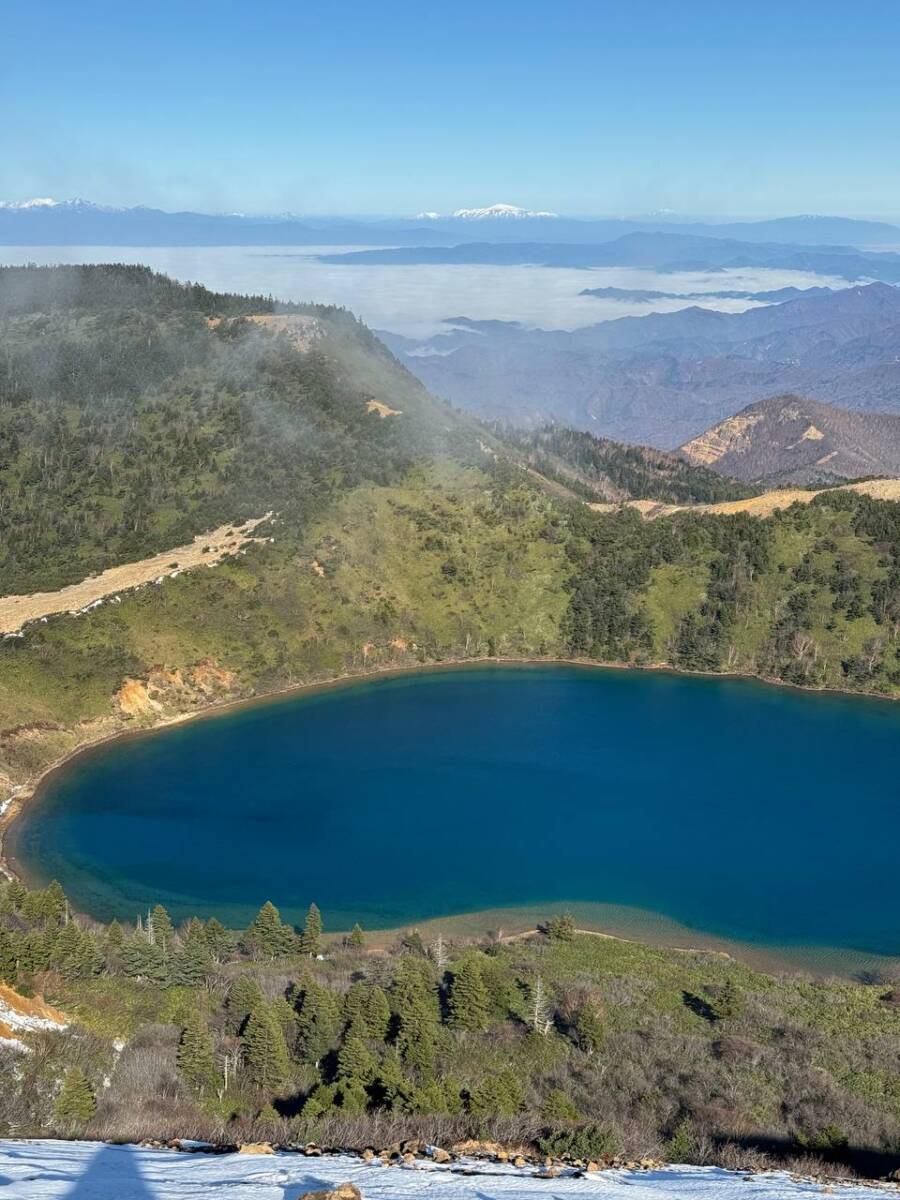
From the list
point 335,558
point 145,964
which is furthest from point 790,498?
point 145,964

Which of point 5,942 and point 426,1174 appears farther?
point 5,942

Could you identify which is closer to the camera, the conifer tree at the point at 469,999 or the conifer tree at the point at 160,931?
the conifer tree at the point at 469,999

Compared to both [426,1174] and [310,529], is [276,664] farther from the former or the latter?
[426,1174]

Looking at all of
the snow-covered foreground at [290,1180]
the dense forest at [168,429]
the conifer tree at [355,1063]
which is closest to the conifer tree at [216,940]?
the conifer tree at [355,1063]

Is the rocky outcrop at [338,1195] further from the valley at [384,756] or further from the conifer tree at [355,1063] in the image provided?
the conifer tree at [355,1063]

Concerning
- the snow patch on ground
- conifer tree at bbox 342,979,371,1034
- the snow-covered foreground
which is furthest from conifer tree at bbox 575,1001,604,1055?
the snow patch on ground

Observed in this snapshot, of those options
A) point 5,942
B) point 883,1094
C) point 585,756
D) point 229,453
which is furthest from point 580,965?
point 229,453

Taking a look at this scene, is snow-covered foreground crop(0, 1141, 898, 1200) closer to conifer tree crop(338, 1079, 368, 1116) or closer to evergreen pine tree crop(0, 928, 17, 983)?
conifer tree crop(338, 1079, 368, 1116)
